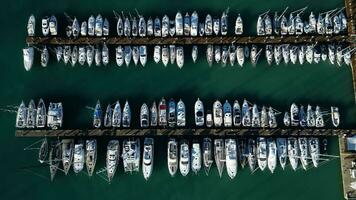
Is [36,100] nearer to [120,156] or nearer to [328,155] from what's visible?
[120,156]

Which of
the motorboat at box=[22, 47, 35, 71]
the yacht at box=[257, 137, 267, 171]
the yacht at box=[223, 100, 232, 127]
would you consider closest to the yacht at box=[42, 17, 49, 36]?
the motorboat at box=[22, 47, 35, 71]

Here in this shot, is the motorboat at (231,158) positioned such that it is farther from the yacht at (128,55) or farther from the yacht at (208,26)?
the yacht at (128,55)

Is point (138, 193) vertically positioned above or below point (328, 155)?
below

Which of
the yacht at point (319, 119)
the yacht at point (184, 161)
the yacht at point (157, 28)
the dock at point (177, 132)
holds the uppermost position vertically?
the yacht at point (157, 28)

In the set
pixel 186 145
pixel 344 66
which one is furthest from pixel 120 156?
pixel 344 66

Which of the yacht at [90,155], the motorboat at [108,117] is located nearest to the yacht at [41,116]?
the yacht at [90,155]

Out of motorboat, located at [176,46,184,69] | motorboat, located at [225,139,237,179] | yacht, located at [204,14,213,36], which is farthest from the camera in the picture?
yacht, located at [204,14,213,36]

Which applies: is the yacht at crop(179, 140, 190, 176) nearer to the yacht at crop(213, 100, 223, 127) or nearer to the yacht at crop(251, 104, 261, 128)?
the yacht at crop(213, 100, 223, 127)
